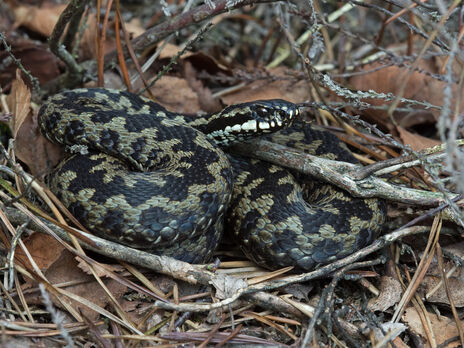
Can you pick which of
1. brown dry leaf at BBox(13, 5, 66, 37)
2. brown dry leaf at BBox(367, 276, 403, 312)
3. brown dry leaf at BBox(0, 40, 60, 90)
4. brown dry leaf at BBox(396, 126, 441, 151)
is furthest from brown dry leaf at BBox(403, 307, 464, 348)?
brown dry leaf at BBox(13, 5, 66, 37)

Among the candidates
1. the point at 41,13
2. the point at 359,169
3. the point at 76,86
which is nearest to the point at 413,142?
the point at 359,169

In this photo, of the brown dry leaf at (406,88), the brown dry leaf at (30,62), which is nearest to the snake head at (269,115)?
the brown dry leaf at (406,88)

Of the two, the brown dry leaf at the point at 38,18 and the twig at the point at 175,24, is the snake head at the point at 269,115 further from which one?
the brown dry leaf at the point at 38,18

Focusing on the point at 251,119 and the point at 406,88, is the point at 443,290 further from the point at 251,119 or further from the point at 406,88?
the point at 406,88

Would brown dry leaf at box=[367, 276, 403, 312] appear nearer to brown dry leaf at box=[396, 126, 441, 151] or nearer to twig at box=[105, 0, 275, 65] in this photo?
brown dry leaf at box=[396, 126, 441, 151]

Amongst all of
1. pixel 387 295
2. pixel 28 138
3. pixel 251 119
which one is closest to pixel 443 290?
pixel 387 295

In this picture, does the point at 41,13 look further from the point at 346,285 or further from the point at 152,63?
the point at 346,285

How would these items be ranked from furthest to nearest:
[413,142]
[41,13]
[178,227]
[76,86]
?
1. [41,13]
2. [76,86]
3. [413,142]
4. [178,227]
